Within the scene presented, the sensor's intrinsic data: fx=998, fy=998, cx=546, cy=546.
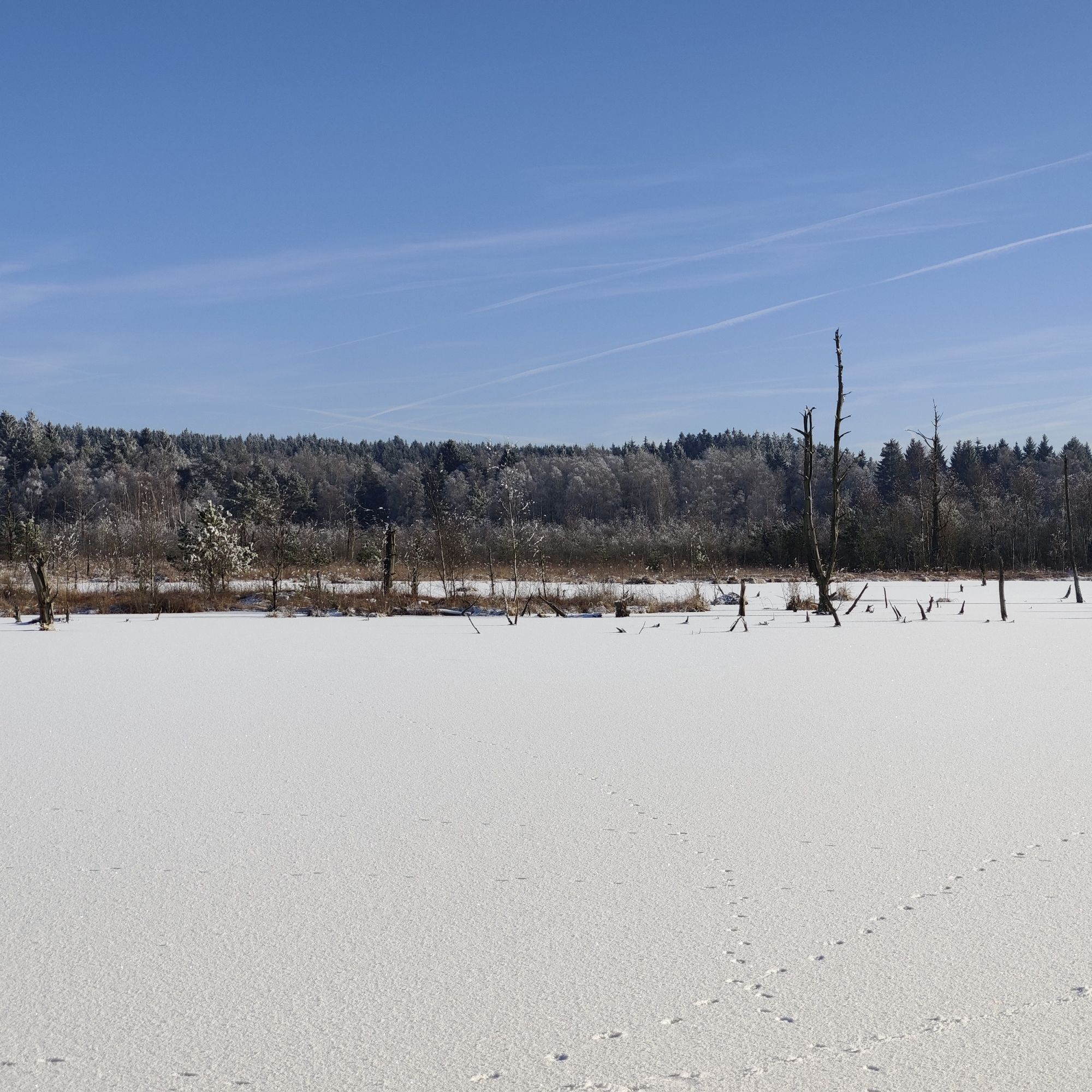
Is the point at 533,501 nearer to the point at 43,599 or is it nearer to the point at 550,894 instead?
the point at 43,599

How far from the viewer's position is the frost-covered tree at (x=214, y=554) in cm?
2208

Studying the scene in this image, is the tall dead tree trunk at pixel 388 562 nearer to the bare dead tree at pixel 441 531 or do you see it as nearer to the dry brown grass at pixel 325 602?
the dry brown grass at pixel 325 602

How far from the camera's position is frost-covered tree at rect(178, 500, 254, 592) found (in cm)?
2208

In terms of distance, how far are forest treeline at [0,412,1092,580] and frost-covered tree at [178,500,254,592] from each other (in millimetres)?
802

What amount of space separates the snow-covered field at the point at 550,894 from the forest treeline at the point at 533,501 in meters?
12.1

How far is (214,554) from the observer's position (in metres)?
22.3

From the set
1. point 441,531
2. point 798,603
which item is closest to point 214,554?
point 441,531

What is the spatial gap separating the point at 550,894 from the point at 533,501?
3597 cm

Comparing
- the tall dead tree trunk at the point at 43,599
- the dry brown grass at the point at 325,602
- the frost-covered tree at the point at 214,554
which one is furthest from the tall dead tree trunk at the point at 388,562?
the tall dead tree trunk at the point at 43,599

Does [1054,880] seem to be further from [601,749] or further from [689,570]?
[689,570]

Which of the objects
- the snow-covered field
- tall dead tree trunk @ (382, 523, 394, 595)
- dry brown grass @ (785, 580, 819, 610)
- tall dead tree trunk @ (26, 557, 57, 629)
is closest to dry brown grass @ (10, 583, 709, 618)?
tall dead tree trunk @ (382, 523, 394, 595)

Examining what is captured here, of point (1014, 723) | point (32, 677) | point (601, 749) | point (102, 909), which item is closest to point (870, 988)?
point (102, 909)

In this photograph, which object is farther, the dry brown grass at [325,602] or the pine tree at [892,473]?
the pine tree at [892,473]

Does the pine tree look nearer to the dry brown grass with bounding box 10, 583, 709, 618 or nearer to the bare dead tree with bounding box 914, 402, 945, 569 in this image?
the bare dead tree with bounding box 914, 402, 945, 569
